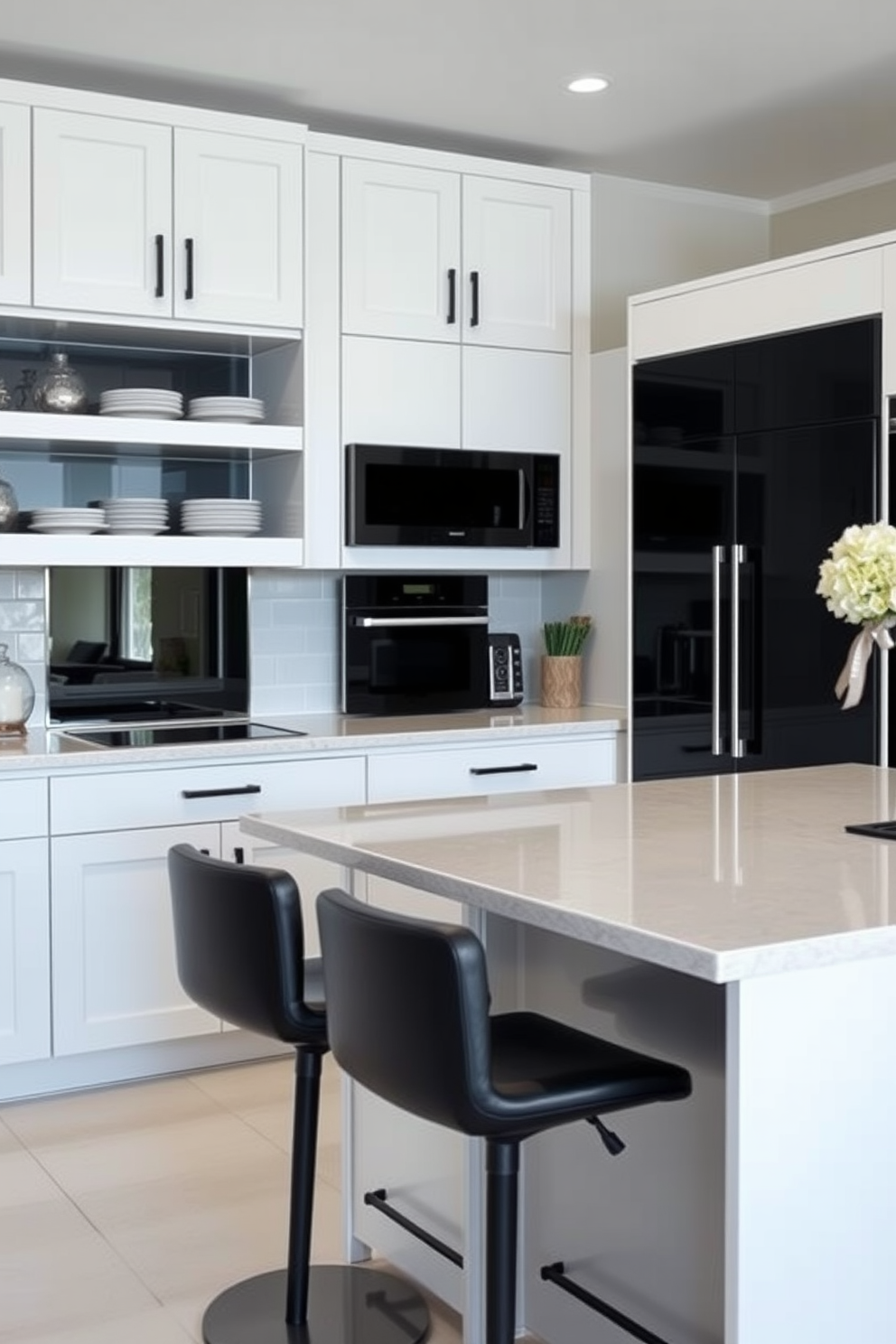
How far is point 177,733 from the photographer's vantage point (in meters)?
4.34

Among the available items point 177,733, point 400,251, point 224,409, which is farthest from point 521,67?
point 177,733

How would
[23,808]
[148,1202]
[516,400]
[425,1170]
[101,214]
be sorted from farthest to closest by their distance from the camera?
[516,400]
[101,214]
[23,808]
[148,1202]
[425,1170]

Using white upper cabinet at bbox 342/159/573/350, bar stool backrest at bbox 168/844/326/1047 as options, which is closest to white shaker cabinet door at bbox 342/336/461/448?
white upper cabinet at bbox 342/159/573/350

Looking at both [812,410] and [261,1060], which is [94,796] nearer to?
[261,1060]

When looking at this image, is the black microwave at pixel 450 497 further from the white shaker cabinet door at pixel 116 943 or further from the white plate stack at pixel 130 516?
the white shaker cabinet door at pixel 116 943

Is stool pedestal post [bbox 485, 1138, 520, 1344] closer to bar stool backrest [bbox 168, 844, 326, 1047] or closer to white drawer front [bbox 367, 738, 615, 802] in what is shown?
bar stool backrest [bbox 168, 844, 326, 1047]

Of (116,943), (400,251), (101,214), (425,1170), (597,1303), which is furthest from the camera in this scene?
(400,251)

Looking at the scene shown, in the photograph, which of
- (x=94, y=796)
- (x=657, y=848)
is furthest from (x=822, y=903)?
(x=94, y=796)

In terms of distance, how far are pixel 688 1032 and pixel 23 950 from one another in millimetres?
2157

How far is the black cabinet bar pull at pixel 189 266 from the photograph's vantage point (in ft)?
13.9

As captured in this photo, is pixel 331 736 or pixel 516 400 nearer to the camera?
pixel 331 736

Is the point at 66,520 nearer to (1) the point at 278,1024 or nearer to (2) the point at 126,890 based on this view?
(2) the point at 126,890

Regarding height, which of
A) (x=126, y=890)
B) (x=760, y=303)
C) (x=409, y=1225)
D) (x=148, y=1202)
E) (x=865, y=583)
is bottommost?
(x=148, y=1202)

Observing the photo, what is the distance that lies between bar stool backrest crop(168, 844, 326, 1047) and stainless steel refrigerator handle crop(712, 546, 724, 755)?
2.20 meters
